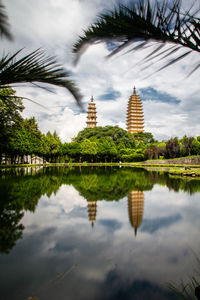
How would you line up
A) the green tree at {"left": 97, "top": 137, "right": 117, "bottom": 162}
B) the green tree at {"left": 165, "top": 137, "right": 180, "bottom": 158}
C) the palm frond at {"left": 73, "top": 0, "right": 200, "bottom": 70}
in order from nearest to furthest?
1. the palm frond at {"left": 73, "top": 0, "right": 200, "bottom": 70}
2. the green tree at {"left": 165, "top": 137, "right": 180, "bottom": 158}
3. the green tree at {"left": 97, "top": 137, "right": 117, "bottom": 162}

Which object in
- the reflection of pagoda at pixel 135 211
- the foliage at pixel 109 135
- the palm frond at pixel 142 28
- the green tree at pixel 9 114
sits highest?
the foliage at pixel 109 135

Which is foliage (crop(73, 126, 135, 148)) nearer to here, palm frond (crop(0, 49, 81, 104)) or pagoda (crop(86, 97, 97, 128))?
pagoda (crop(86, 97, 97, 128))

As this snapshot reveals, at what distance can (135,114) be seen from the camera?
78.9 m

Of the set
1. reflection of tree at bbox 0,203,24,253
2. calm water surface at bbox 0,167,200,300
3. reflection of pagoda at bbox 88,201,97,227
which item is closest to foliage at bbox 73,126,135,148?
reflection of pagoda at bbox 88,201,97,227

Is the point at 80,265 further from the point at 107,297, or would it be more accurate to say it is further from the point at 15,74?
the point at 15,74

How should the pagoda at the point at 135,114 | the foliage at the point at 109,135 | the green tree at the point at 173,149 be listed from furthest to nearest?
the pagoda at the point at 135,114, the foliage at the point at 109,135, the green tree at the point at 173,149

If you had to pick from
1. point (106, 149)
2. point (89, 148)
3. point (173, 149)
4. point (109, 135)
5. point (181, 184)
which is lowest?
point (181, 184)

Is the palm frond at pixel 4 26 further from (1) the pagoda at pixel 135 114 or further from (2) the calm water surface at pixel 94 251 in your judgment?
(1) the pagoda at pixel 135 114

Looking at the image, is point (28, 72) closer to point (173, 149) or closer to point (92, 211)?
point (92, 211)

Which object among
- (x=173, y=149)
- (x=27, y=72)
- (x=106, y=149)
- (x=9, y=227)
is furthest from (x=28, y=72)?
(x=106, y=149)

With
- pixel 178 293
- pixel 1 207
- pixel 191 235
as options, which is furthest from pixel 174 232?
pixel 1 207

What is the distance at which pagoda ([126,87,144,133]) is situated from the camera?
7806 centimetres

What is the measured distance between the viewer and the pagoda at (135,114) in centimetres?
7806

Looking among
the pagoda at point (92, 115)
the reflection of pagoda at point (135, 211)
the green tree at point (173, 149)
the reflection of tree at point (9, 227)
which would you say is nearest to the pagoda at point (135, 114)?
the pagoda at point (92, 115)
